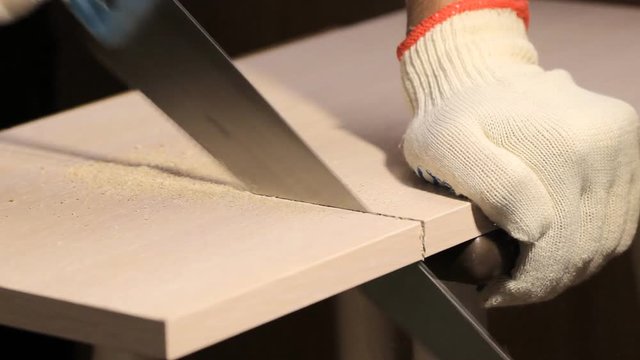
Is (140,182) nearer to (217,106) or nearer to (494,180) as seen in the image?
(217,106)

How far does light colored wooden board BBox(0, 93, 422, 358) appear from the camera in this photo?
0.56m

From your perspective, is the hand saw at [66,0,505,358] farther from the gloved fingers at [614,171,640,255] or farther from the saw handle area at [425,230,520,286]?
the gloved fingers at [614,171,640,255]

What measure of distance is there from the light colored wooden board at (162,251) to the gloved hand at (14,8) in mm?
105

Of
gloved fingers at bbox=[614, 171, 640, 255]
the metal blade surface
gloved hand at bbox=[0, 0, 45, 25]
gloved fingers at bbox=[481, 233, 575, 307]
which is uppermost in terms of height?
gloved hand at bbox=[0, 0, 45, 25]

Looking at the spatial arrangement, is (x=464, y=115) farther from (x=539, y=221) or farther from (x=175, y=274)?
(x=175, y=274)

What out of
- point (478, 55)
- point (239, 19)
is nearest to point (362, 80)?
point (478, 55)

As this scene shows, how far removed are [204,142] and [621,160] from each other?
24cm

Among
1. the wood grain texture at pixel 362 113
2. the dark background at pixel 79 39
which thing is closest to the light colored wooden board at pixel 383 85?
the wood grain texture at pixel 362 113

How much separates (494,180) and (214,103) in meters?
0.16

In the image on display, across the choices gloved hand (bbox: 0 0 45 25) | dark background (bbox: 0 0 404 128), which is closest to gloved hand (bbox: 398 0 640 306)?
gloved hand (bbox: 0 0 45 25)

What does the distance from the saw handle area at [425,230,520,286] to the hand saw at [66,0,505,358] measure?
0.6 inches

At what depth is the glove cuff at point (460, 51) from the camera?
0.74 meters

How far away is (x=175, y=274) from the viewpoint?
594 millimetres

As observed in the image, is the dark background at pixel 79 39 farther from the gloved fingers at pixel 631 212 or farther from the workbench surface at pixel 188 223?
the gloved fingers at pixel 631 212
